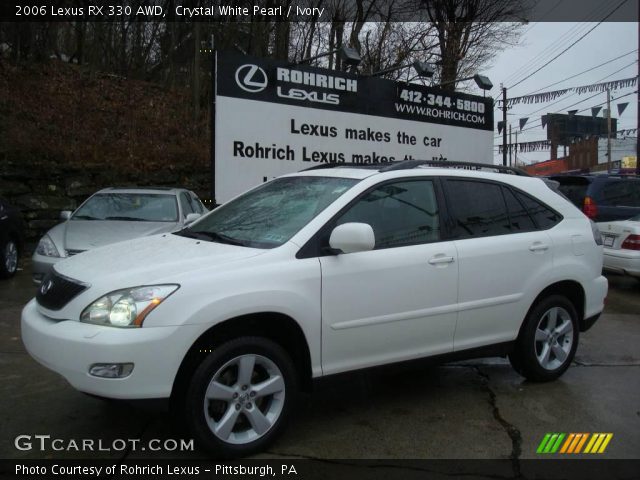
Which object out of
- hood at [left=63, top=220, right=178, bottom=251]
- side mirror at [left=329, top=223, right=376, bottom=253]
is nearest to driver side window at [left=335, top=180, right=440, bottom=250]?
side mirror at [left=329, top=223, right=376, bottom=253]

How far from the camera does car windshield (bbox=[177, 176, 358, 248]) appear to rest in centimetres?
368

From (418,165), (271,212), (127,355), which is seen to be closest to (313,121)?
(418,165)

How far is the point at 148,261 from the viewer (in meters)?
3.34

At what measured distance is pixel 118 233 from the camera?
7219mm

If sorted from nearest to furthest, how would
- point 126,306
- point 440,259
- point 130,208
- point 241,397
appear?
point 126,306 → point 241,397 → point 440,259 → point 130,208

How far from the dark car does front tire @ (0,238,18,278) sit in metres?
9.13

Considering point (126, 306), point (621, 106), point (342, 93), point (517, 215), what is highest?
point (621, 106)

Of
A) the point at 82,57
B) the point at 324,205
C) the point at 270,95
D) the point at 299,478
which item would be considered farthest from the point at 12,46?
the point at 299,478

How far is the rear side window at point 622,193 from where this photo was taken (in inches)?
389

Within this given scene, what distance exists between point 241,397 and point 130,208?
5.62 metres

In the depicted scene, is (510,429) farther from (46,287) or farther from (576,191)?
(576,191)

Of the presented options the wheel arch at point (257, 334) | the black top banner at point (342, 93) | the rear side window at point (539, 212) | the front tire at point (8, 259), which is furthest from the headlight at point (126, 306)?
the front tire at point (8, 259)

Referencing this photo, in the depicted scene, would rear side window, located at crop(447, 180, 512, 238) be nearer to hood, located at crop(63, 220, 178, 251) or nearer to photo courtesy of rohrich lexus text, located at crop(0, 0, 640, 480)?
photo courtesy of rohrich lexus text, located at crop(0, 0, 640, 480)

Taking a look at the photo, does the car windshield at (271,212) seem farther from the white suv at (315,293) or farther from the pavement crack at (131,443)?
the pavement crack at (131,443)
